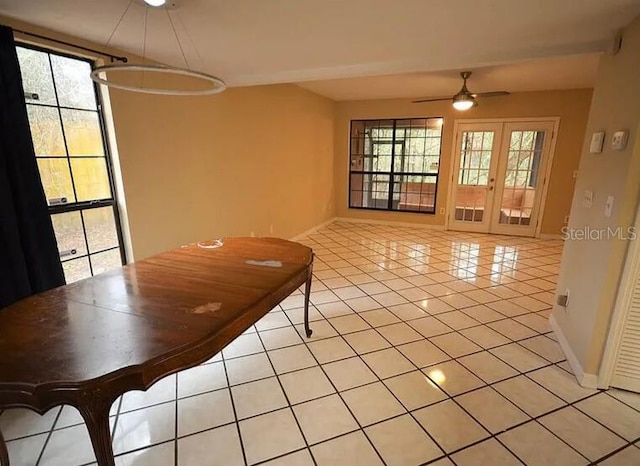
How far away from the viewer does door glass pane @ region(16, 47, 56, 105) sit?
2121 mm

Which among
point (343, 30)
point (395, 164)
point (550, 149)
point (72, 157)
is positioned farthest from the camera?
point (395, 164)

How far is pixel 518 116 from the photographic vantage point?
5.37 m

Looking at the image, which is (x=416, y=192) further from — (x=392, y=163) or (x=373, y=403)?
(x=373, y=403)

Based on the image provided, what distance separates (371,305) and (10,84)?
10.2 ft

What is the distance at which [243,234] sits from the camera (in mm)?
4219

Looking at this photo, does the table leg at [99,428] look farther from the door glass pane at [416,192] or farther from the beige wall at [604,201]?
the door glass pane at [416,192]

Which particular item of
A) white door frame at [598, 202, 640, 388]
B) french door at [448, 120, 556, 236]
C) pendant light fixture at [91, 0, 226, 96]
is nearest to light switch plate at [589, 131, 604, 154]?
white door frame at [598, 202, 640, 388]

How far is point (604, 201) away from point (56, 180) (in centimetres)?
377

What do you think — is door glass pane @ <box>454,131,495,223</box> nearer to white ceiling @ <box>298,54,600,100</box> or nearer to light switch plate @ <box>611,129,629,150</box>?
white ceiling @ <box>298,54,600,100</box>

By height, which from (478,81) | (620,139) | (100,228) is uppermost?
(478,81)

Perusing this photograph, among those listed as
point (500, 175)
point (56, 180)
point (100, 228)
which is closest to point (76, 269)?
point (100, 228)

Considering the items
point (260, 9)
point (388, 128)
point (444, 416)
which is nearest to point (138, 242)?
point (260, 9)

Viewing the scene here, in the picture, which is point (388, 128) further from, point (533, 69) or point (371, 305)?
point (371, 305)

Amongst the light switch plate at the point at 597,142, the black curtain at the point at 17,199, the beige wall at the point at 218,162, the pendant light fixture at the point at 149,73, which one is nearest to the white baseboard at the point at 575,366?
the light switch plate at the point at 597,142
